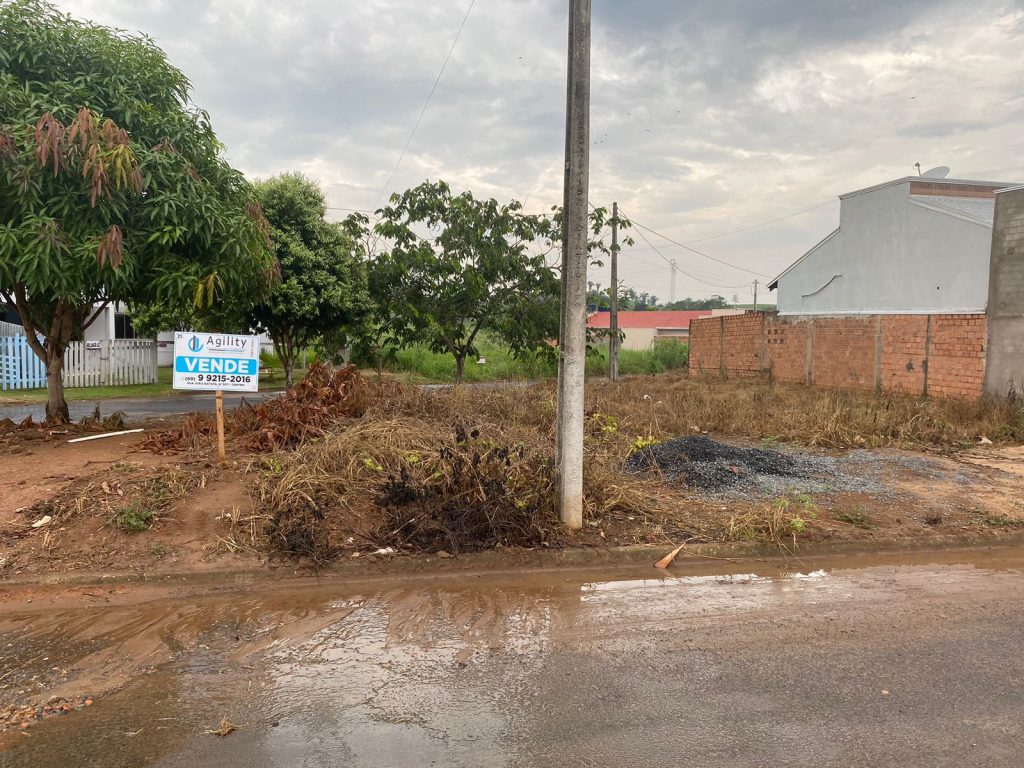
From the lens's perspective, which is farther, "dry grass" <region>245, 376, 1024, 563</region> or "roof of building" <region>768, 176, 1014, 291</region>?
"roof of building" <region>768, 176, 1014, 291</region>

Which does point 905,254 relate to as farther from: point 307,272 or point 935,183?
point 307,272

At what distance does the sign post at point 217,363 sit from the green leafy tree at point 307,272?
7.42m

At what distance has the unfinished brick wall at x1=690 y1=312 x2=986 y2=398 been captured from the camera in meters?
14.1

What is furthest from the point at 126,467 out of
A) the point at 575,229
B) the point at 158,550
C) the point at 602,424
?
the point at 602,424

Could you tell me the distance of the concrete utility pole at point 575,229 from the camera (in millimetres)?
5648

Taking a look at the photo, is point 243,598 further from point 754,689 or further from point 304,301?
point 304,301

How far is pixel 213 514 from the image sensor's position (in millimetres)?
5750

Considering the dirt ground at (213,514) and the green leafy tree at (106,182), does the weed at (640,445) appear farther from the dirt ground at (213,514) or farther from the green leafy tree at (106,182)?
the green leafy tree at (106,182)

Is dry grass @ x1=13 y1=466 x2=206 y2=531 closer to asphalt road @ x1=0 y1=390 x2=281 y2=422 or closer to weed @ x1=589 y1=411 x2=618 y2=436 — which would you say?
weed @ x1=589 y1=411 x2=618 y2=436

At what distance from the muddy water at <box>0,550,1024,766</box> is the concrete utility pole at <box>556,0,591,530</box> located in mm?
1401

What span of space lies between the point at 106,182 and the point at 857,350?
664 inches

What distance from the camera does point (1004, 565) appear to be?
18.3ft

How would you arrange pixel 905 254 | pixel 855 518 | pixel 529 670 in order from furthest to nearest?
pixel 905 254
pixel 855 518
pixel 529 670

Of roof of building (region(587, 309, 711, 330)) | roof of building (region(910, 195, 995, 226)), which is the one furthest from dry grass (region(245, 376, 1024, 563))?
roof of building (region(587, 309, 711, 330))
